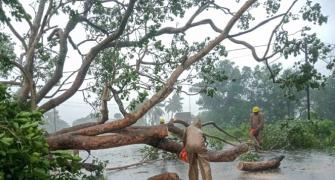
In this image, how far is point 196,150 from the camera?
797 cm

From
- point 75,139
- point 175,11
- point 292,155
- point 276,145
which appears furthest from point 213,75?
point 276,145

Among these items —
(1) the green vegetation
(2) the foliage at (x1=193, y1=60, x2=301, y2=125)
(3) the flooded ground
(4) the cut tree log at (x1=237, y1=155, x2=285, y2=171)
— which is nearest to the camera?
(3) the flooded ground

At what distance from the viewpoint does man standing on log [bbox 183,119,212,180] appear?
7984mm

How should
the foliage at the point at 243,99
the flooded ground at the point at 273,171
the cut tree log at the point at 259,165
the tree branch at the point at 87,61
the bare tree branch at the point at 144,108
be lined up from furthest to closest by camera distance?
the foliage at the point at 243,99 → the cut tree log at the point at 259,165 → the flooded ground at the point at 273,171 → the tree branch at the point at 87,61 → the bare tree branch at the point at 144,108

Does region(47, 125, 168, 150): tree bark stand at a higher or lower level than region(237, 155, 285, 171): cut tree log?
higher

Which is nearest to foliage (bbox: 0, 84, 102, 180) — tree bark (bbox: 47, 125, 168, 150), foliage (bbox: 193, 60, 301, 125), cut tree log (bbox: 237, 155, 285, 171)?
tree bark (bbox: 47, 125, 168, 150)

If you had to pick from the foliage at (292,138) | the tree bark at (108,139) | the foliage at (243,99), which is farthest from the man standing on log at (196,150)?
the foliage at (243,99)

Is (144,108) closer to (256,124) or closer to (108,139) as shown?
(108,139)

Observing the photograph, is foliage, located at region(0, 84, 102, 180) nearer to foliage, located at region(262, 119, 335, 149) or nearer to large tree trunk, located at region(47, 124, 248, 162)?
large tree trunk, located at region(47, 124, 248, 162)

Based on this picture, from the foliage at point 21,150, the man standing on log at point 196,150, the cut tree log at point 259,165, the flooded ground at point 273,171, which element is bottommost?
the flooded ground at point 273,171

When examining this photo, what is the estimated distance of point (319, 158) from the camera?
13633mm

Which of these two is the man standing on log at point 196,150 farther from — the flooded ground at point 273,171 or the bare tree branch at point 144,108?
the flooded ground at point 273,171

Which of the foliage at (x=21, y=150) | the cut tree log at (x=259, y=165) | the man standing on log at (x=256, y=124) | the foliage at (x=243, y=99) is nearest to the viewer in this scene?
the foliage at (x=21, y=150)

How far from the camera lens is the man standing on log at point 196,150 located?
798 centimetres
